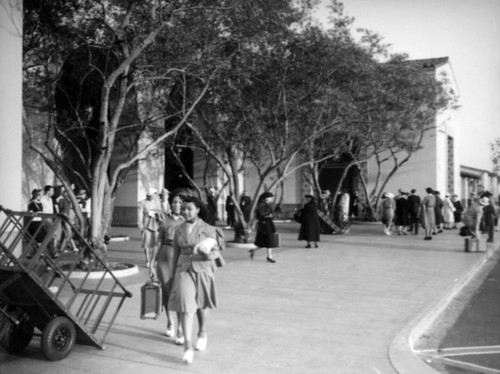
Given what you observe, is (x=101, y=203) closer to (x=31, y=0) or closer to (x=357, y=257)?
(x=31, y=0)

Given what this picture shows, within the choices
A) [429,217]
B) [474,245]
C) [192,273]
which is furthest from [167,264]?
[429,217]

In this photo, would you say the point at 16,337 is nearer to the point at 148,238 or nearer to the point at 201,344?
the point at 201,344

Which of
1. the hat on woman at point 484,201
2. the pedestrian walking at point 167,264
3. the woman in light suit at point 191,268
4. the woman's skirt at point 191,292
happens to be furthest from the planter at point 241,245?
the woman's skirt at point 191,292

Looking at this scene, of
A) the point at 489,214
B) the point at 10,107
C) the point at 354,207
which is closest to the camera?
the point at 10,107

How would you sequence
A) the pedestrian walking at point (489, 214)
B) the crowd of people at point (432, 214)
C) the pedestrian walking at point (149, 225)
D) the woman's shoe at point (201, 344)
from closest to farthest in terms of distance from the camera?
the woman's shoe at point (201, 344), the pedestrian walking at point (149, 225), the crowd of people at point (432, 214), the pedestrian walking at point (489, 214)

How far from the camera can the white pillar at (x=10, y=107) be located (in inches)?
319

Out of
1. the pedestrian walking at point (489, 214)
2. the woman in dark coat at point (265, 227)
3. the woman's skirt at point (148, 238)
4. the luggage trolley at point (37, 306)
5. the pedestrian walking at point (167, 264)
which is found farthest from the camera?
the pedestrian walking at point (489, 214)

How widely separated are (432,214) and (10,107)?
46.5ft

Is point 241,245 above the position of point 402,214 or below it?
below

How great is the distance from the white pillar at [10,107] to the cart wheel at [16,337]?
11.3 feet

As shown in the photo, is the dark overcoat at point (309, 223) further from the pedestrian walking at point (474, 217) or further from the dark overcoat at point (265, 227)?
the pedestrian walking at point (474, 217)

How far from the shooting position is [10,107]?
8.27m

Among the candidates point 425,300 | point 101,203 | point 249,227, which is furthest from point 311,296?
point 249,227

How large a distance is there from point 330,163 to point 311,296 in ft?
91.0
